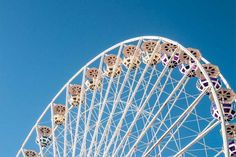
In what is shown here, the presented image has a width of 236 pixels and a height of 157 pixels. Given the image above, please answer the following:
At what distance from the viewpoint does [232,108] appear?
64.5 feet

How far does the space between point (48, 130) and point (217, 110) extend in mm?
10611

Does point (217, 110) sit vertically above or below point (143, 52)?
below

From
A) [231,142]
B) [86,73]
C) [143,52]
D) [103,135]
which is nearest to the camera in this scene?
[231,142]

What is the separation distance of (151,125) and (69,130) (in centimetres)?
527

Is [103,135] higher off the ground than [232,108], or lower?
lower

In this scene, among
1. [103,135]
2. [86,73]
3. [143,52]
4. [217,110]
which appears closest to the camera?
[217,110]

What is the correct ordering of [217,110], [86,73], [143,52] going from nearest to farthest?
1. [217,110]
2. [143,52]
3. [86,73]

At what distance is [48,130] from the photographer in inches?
1020

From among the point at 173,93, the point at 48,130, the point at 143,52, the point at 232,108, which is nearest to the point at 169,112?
the point at 173,93

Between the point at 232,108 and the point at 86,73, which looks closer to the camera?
the point at 232,108

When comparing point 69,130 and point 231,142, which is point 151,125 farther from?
point 69,130

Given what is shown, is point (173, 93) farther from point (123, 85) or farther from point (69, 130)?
point (69, 130)

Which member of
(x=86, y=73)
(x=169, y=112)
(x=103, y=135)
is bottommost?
(x=103, y=135)

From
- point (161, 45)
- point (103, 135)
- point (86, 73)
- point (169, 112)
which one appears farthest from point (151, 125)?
point (86, 73)
